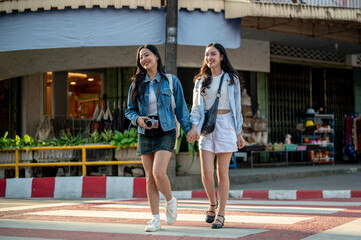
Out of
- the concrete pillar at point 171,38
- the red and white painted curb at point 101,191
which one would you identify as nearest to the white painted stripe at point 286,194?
the red and white painted curb at point 101,191

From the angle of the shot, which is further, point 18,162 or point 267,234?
point 18,162

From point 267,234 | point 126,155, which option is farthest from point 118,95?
point 267,234

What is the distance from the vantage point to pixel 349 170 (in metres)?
14.8

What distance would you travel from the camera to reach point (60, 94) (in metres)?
15.7

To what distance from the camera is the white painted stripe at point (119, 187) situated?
10164 mm

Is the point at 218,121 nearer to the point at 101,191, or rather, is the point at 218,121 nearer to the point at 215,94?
the point at 215,94

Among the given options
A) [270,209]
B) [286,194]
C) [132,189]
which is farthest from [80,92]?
[270,209]

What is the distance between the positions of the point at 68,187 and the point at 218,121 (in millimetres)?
5763

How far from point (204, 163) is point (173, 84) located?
0.91 m

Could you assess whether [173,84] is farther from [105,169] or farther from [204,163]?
[105,169]

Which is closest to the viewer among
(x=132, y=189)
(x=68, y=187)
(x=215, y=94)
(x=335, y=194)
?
(x=215, y=94)

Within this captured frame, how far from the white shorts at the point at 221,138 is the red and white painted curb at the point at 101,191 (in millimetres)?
4261

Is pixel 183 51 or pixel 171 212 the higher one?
pixel 183 51

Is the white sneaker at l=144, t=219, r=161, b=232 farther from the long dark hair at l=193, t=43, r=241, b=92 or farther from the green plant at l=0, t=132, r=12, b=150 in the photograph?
the green plant at l=0, t=132, r=12, b=150
